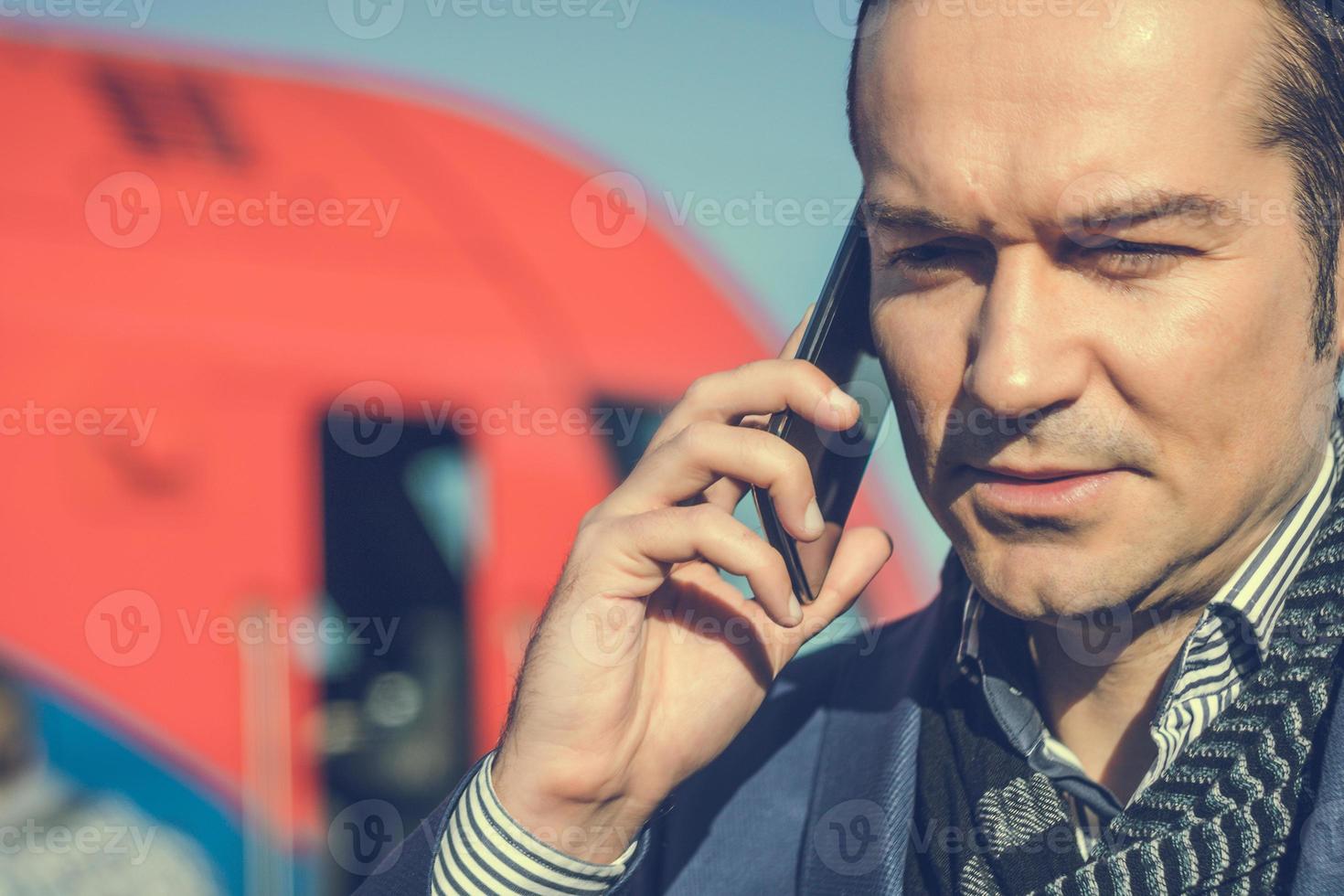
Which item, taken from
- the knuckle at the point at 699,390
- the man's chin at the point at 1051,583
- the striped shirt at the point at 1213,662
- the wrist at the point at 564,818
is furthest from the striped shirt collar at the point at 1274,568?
the wrist at the point at 564,818

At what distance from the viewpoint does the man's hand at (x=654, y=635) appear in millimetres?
1568

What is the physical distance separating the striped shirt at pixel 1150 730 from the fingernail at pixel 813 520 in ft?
1.27

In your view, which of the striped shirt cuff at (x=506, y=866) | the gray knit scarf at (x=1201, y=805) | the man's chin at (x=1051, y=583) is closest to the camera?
the gray knit scarf at (x=1201, y=805)

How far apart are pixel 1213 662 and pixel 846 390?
64 centimetres

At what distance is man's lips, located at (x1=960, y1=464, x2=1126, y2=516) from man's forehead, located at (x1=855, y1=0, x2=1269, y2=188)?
0.36 meters

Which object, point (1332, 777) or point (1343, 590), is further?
point (1343, 590)

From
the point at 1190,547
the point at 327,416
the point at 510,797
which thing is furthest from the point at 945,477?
the point at 327,416

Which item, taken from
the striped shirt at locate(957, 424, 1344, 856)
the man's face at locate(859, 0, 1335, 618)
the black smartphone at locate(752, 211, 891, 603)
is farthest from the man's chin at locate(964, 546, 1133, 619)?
the black smartphone at locate(752, 211, 891, 603)

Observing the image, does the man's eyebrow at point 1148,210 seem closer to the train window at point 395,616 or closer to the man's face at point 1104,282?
the man's face at point 1104,282

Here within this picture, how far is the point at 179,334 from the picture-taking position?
11.7 ft

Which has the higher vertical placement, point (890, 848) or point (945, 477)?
point (945, 477)

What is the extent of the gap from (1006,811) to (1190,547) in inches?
16.6

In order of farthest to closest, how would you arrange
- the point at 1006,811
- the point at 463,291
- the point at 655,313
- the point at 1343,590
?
1. the point at 655,313
2. the point at 463,291
3. the point at 1006,811
4. the point at 1343,590

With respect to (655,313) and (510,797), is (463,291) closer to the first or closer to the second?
(655,313)
